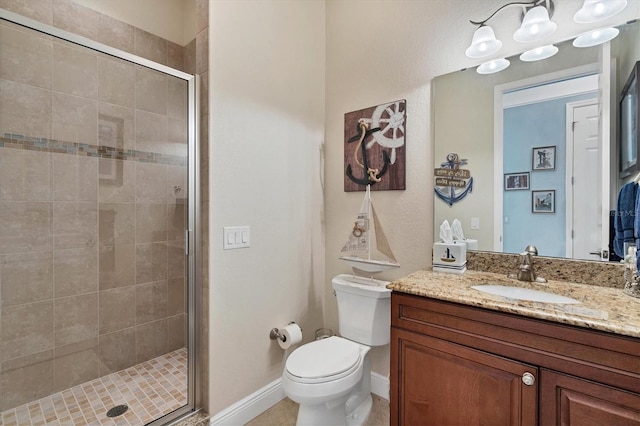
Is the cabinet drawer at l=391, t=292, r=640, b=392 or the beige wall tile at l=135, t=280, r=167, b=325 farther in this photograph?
the beige wall tile at l=135, t=280, r=167, b=325

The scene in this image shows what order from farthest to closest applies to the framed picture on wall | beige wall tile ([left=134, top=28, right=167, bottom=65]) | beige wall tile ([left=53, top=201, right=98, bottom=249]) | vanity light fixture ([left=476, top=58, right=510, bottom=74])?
beige wall tile ([left=134, top=28, right=167, bottom=65])
beige wall tile ([left=53, top=201, right=98, bottom=249])
vanity light fixture ([left=476, top=58, right=510, bottom=74])
the framed picture on wall

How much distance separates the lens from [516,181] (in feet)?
4.88

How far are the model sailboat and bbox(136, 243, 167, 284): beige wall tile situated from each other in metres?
1.26

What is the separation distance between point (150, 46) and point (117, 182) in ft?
3.87

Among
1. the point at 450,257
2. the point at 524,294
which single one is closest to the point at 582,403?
the point at 524,294

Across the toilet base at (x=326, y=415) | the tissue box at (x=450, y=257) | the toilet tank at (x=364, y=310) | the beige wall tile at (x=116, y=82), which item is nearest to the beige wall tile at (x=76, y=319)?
the beige wall tile at (x=116, y=82)

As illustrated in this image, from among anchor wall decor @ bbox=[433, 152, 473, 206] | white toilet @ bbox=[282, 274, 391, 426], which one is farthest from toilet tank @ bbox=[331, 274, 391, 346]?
anchor wall decor @ bbox=[433, 152, 473, 206]

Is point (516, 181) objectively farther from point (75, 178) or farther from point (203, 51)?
point (75, 178)

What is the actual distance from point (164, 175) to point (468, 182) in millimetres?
1775

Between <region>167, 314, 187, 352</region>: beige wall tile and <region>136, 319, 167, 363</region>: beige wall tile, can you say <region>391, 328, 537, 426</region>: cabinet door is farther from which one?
<region>136, 319, 167, 363</region>: beige wall tile

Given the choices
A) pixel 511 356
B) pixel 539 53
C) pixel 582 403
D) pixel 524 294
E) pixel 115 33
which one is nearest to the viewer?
pixel 582 403

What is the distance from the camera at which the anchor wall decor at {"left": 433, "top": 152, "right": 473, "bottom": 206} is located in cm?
163

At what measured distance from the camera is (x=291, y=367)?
1.45 metres

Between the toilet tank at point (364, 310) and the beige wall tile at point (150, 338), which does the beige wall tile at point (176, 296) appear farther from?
the toilet tank at point (364, 310)
